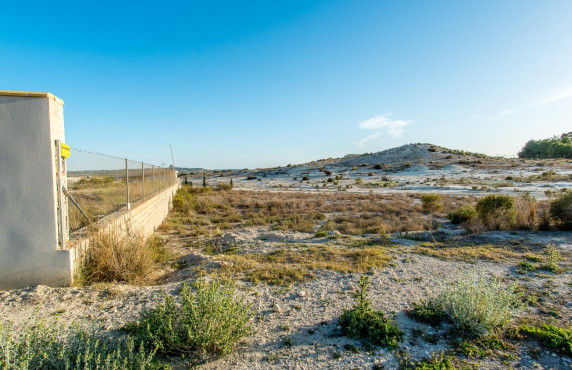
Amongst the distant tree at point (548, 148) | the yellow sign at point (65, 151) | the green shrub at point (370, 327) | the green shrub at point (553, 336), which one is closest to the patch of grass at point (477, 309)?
the green shrub at point (553, 336)

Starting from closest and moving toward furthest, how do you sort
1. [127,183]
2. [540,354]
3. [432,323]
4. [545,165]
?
[540,354] → [432,323] → [127,183] → [545,165]

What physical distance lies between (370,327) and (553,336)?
2.25 meters

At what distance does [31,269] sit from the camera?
481 centimetres

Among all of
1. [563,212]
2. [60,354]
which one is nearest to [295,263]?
[60,354]

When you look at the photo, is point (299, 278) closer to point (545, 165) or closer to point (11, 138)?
point (11, 138)

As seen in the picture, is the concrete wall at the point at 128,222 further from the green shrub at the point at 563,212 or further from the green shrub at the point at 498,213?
the green shrub at the point at 563,212

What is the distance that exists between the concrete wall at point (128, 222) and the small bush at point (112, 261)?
0.52 ft

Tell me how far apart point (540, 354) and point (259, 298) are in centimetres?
378

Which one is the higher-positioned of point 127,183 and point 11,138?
point 11,138

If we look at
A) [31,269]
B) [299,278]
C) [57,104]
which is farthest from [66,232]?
[299,278]

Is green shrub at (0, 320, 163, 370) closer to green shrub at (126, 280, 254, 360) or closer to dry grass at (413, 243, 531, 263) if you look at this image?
green shrub at (126, 280, 254, 360)

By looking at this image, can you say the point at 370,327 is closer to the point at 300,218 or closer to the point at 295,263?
the point at 295,263

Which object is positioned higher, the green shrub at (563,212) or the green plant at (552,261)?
the green shrub at (563,212)

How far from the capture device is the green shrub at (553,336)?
356 cm
